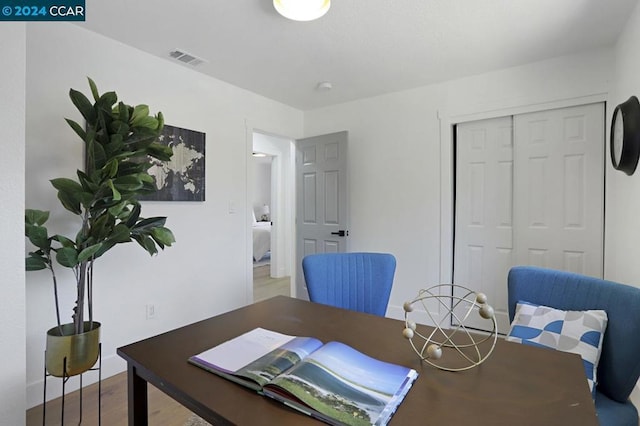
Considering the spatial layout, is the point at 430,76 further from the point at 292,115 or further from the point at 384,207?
the point at 292,115

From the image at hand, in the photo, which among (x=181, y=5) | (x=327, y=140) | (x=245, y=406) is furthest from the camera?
(x=327, y=140)

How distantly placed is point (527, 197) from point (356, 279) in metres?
1.92

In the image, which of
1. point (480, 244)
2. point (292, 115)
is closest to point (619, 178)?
point (480, 244)

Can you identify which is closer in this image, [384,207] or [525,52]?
[525,52]

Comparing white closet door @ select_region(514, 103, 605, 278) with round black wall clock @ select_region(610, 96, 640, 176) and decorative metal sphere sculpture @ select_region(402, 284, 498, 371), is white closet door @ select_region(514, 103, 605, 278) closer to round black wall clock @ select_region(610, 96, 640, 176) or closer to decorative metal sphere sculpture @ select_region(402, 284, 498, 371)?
round black wall clock @ select_region(610, 96, 640, 176)

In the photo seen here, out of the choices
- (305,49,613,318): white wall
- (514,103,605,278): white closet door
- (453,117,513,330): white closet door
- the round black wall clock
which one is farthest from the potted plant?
(514,103,605,278): white closet door

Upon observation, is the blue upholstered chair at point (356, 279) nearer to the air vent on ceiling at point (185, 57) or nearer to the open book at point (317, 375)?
the open book at point (317, 375)

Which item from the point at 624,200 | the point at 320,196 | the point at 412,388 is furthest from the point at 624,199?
the point at 320,196

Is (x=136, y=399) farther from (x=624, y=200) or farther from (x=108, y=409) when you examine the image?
(x=624, y=200)

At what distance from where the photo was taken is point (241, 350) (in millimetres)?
1035

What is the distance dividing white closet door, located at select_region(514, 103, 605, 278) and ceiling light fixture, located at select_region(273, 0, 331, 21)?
87.0 inches

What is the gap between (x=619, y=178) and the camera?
7.64ft

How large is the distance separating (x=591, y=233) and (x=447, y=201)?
3.72ft

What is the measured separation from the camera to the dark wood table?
0.73 meters
